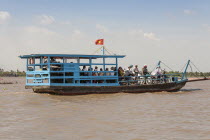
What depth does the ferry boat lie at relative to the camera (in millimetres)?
15898

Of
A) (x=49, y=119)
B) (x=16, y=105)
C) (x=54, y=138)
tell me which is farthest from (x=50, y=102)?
(x=54, y=138)

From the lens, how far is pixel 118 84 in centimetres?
1747

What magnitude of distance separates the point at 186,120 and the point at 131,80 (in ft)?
29.7

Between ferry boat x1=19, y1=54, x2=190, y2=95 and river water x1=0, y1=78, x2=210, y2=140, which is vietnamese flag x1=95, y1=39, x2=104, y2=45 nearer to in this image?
ferry boat x1=19, y1=54, x2=190, y2=95

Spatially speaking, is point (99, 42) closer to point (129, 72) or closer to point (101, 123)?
point (129, 72)

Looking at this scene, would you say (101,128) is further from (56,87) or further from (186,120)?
(56,87)

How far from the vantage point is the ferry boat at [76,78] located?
1590cm

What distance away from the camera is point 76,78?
645 inches

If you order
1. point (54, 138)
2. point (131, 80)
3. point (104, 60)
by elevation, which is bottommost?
point (54, 138)

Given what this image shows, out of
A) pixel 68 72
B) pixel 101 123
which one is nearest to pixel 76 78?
pixel 68 72

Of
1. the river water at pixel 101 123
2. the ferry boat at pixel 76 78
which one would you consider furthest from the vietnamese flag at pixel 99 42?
the river water at pixel 101 123

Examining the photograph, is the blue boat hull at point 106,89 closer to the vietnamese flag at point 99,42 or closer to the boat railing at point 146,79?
the boat railing at point 146,79

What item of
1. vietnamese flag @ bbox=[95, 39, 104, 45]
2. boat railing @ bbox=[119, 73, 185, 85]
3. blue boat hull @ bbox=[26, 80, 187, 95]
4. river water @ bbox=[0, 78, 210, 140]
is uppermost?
vietnamese flag @ bbox=[95, 39, 104, 45]

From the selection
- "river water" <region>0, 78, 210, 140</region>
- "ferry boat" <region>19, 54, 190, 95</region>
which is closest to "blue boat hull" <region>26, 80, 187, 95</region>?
"ferry boat" <region>19, 54, 190, 95</region>
